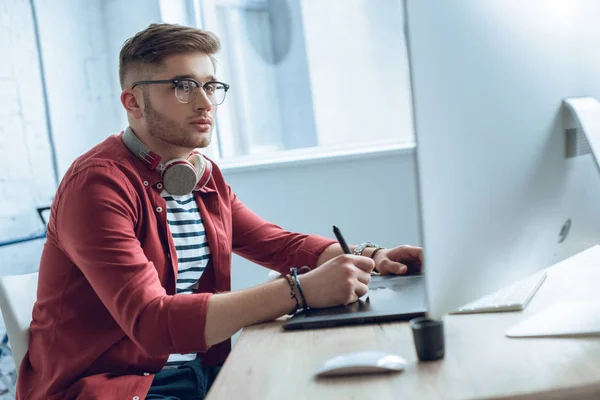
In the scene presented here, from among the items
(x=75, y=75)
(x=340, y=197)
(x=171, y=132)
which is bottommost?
(x=340, y=197)

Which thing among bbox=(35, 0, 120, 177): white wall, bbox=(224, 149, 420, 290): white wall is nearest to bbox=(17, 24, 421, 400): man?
bbox=(224, 149, 420, 290): white wall

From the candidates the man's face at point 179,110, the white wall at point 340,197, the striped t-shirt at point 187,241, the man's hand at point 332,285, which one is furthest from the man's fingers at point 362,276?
the white wall at point 340,197

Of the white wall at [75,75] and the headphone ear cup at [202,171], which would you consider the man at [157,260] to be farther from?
the white wall at [75,75]

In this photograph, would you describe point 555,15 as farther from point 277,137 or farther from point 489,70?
point 277,137

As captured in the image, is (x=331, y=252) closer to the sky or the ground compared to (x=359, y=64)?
closer to the ground

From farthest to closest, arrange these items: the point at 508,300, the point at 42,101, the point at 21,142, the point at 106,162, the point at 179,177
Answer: the point at 42,101 < the point at 21,142 < the point at 179,177 < the point at 106,162 < the point at 508,300

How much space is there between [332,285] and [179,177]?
1.60 ft

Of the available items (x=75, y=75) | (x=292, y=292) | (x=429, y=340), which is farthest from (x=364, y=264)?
(x=75, y=75)

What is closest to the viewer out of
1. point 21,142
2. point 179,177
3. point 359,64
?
point 179,177

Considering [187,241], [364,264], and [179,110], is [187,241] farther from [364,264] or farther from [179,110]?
[364,264]

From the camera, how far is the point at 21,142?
2.67 m

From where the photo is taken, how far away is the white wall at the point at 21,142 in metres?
2.56

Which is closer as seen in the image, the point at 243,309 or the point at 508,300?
the point at 508,300

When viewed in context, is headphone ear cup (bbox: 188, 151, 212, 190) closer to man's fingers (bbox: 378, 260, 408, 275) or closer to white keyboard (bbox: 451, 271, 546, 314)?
man's fingers (bbox: 378, 260, 408, 275)
